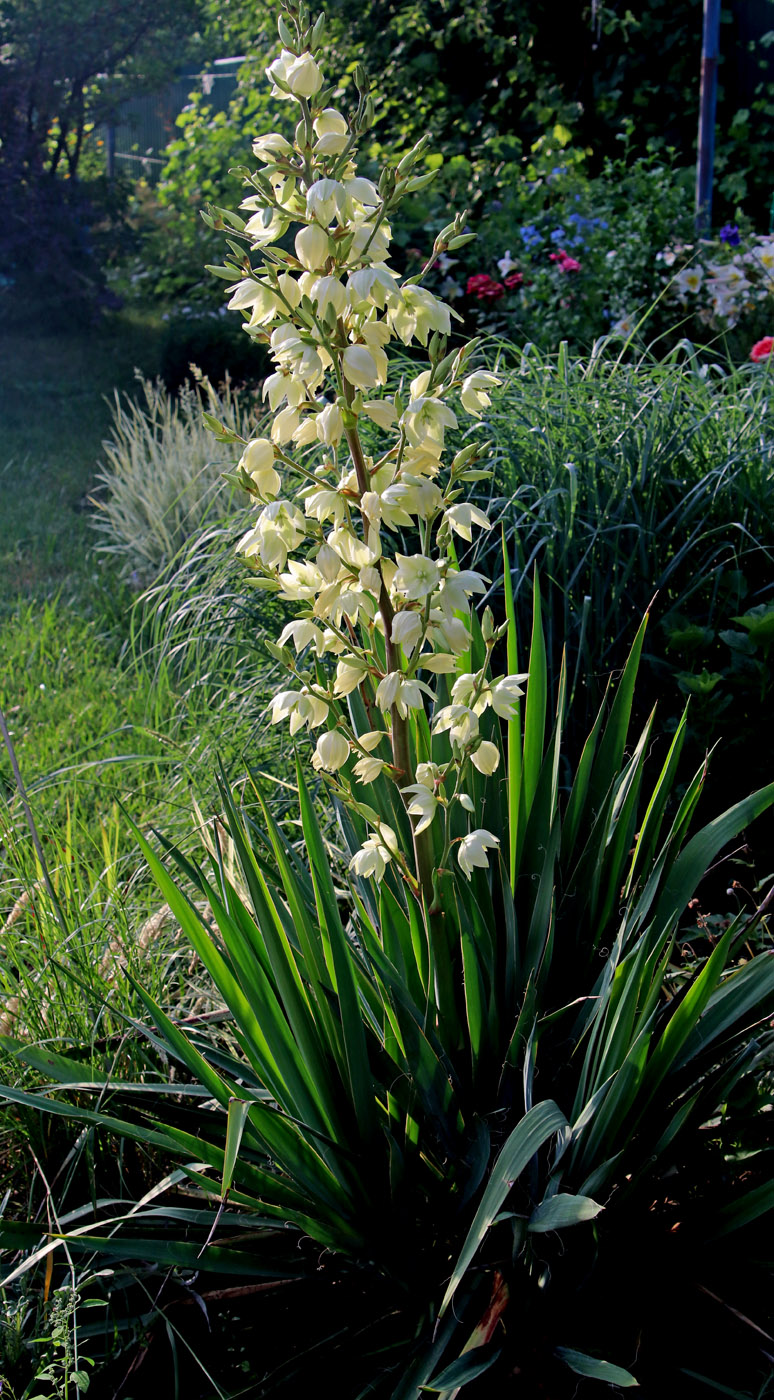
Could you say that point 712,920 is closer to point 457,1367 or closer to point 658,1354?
point 658,1354

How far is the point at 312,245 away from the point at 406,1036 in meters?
0.93

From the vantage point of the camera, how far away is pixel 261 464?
1273 millimetres

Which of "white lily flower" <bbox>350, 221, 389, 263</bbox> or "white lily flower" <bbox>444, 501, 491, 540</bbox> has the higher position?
"white lily flower" <bbox>350, 221, 389, 263</bbox>

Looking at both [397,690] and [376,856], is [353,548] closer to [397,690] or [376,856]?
[397,690]

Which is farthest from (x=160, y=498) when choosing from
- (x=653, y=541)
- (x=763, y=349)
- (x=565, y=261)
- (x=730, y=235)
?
(x=730, y=235)

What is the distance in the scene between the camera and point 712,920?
1.95 m

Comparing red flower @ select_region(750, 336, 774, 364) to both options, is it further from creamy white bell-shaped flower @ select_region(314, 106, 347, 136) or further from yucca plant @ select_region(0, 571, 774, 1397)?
creamy white bell-shaped flower @ select_region(314, 106, 347, 136)

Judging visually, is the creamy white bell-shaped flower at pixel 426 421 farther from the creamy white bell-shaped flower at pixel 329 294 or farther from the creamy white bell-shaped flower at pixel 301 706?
the creamy white bell-shaped flower at pixel 301 706

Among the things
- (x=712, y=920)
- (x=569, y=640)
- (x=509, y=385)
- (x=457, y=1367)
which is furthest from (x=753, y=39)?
(x=457, y=1367)

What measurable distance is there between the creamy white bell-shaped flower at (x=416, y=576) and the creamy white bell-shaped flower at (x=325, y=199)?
0.37 m

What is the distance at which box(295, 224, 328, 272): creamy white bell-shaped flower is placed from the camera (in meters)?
1.15

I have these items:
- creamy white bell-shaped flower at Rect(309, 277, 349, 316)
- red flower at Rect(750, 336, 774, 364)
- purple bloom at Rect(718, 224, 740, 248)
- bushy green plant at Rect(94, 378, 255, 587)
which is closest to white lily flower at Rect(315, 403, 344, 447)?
creamy white bell-shaped flower at Rect(309, 277, 349, 316)

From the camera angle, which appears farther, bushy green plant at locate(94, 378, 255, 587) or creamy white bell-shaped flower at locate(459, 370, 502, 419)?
bushy green plant at locate(94, 378, 255, 587)

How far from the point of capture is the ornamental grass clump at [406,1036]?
1210mm
